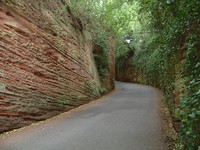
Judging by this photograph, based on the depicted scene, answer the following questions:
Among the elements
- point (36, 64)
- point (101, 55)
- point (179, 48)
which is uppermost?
point (101, 55)

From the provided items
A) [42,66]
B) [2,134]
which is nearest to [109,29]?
[42,66]

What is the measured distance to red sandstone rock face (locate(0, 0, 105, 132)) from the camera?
605cm

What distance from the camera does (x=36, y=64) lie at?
283 inches

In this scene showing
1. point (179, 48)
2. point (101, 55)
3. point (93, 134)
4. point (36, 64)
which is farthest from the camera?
point (101, 55)

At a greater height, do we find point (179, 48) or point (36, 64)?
point (179, 48)

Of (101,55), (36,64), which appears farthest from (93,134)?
(101,55)

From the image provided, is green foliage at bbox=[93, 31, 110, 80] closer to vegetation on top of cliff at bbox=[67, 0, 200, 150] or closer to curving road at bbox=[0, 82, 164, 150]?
vegetation on top of cliff at bbox=[67, 0, 200, 150]

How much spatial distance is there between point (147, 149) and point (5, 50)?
235 inches

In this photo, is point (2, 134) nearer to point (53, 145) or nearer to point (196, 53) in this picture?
point (53, 145)

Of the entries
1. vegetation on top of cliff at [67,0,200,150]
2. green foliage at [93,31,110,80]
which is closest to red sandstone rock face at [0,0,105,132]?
vegetation on top of cliff at [67,0,200,150]

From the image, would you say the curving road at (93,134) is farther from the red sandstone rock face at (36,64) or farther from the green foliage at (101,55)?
the green foliage at (101,55)

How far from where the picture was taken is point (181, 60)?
527 cm

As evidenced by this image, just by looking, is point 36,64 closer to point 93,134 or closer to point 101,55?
point 93,134

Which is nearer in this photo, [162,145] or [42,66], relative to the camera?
[162,145]
